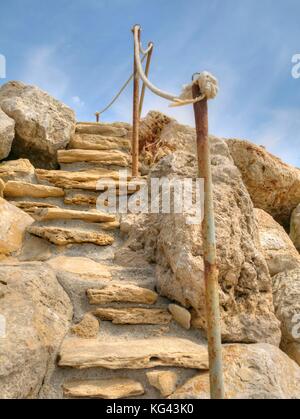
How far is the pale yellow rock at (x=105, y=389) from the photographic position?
189 centimetres

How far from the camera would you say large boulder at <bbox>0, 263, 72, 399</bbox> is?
1755mm

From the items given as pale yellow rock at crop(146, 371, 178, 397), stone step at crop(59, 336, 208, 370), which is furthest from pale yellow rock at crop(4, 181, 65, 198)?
pale yellow rock at crop(146, 371, 178, 397)

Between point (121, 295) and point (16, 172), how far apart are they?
2398 mm

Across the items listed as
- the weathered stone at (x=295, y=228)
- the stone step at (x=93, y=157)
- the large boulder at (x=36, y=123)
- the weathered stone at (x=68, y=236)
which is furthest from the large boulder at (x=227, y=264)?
the weathered stone at (x=295, y=228)

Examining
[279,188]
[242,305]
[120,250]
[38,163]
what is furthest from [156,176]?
[279,188]

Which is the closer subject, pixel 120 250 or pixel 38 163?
pixel 120 250

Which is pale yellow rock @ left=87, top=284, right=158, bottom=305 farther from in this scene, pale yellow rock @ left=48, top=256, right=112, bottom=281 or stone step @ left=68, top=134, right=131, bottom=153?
stone step @ left=68, top=134, right=131, bottom=153

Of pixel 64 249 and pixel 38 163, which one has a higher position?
pixel 38 163

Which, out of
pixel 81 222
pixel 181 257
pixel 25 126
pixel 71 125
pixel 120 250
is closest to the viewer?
pixel 181 257

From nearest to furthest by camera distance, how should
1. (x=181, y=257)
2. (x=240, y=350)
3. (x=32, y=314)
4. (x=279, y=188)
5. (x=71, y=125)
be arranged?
(x=32, y=314) < (x=240, y=350) < (x=181, y=257) < (x=71, y=125) < (x=279, y=188)

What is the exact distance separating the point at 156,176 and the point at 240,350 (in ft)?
5.49

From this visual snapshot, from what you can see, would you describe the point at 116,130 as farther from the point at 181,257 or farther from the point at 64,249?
the point at 181,257

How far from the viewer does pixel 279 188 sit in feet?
18.2

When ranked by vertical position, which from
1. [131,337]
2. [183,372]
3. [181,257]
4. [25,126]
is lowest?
[183,372]
